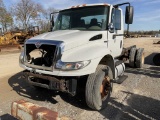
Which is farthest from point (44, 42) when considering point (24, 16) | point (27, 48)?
point (24, 16)

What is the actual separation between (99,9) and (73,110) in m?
2.80

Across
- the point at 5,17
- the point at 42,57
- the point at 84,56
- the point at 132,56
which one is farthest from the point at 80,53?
the point at 5,17

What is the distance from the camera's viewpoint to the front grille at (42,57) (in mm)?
4468

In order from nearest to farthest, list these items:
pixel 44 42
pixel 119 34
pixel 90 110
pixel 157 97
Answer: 1. pixel 44 42
2. pixel 90 110
3. pixel 157 97
4. pixel 119 34

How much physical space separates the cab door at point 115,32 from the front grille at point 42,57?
6.01ft

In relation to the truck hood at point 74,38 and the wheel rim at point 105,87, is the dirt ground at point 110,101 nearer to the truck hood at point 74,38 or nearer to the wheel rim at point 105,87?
the wheel rim at point 105,87

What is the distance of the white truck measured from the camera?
4168mm

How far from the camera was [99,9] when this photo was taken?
5.54 metres

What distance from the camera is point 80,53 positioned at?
171 inches

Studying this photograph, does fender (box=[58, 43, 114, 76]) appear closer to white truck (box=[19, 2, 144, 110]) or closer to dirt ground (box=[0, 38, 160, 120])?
white truck (box=[19, 2, 144, 110])

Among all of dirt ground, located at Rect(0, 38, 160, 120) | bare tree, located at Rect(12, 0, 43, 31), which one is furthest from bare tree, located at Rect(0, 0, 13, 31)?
dirt ground, located at Rect(0, 38, 160, 120)

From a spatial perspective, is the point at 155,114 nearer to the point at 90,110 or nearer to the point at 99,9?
the point at 90,110

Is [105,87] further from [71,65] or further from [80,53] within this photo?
[71,65]

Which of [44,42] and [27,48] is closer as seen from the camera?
[44,42]
